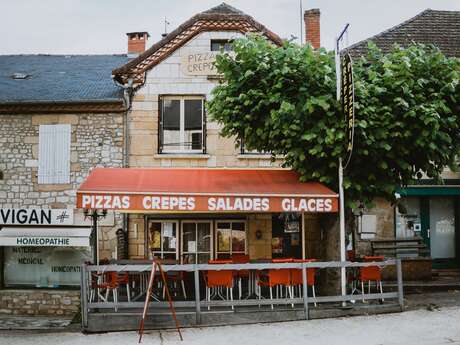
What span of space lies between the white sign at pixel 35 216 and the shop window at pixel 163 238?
2438mm

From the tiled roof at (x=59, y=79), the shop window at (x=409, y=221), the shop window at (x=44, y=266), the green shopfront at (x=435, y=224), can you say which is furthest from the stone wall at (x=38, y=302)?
the green shopfront at (x=435, y=224)

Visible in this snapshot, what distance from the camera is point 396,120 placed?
1069cm

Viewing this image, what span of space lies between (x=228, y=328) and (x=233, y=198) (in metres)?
2.52

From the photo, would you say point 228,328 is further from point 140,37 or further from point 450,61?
point 140,37

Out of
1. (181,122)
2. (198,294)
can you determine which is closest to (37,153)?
(181,122)

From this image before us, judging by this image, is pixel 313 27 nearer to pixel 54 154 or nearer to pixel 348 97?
pixel 348 97

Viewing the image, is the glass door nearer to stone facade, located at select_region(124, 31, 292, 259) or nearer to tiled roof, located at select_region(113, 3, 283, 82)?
stone facade, located at select_region(124, 31, 292, 259)

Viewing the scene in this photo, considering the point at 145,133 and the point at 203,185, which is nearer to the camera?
the point at 203,185

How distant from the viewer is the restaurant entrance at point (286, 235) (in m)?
15.3

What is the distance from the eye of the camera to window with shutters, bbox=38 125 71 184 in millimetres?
15391

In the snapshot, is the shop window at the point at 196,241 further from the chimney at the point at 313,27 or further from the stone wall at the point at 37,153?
the chimney at the point at 313,27

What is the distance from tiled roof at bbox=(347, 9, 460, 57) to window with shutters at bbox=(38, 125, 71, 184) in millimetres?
10000

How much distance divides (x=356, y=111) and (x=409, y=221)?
25.7 feet

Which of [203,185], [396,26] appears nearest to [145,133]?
[203,185]
